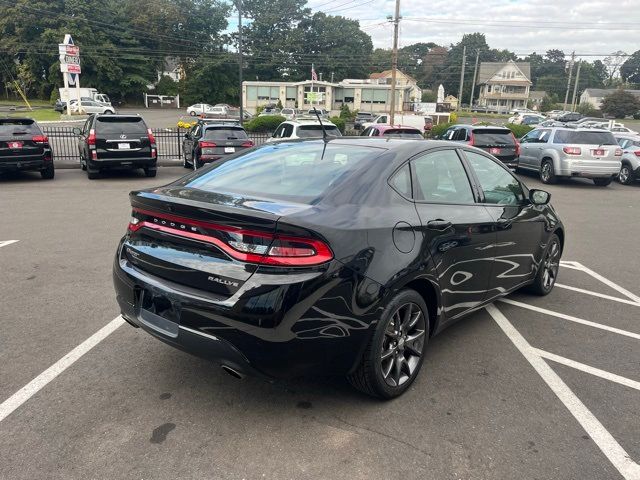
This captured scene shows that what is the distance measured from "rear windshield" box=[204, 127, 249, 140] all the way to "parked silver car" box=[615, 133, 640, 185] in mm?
12287

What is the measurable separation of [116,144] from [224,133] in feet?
9.67

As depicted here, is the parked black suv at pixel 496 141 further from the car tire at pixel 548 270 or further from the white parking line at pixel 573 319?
the white parking line at pixel 573 319

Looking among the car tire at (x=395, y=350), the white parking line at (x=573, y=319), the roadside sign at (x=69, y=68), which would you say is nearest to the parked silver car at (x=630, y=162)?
the white parking line at (x=573, y=319)

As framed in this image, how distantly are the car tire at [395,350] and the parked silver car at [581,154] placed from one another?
13596 mm

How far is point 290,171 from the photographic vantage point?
362cm

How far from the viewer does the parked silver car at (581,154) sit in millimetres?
14969

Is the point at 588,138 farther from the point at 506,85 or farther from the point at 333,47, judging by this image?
the point at 506,85

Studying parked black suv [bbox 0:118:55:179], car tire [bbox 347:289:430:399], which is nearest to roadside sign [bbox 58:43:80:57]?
parked black suv [bbox 0:118:55:179]

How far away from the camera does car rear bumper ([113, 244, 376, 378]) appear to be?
2.68 meters

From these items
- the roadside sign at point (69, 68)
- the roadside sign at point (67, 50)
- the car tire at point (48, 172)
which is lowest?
the car tire at point (48, 172)

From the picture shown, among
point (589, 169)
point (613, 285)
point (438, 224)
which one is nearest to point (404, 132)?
point (589, 169)

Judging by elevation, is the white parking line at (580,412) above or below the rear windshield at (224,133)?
below

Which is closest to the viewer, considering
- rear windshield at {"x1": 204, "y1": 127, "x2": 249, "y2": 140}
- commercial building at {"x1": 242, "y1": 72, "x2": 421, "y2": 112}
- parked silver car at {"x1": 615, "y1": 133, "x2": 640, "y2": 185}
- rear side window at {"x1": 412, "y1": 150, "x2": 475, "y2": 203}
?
rear side window at {"x1": 412, "y1": 150, "x2": 475, "y2": 203}

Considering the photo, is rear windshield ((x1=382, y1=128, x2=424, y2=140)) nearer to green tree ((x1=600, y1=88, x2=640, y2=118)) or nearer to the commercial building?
the commercial building
